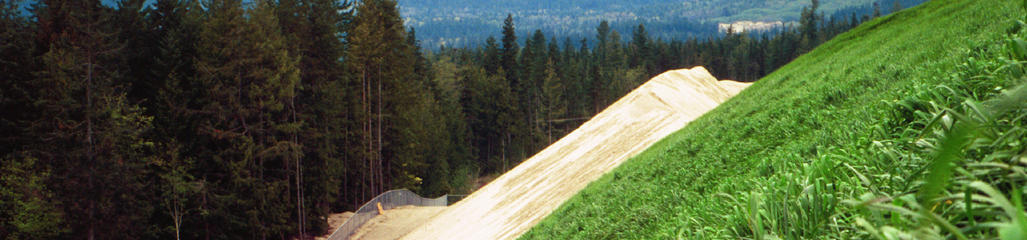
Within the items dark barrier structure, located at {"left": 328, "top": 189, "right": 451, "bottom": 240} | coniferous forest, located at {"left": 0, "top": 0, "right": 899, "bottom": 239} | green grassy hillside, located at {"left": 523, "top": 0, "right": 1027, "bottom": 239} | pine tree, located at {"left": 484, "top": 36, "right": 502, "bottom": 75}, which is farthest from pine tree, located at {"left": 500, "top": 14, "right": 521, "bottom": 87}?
green grassy hillside, located at {"left": 523, "top": 0, "right": 1027, "bottom": 239}

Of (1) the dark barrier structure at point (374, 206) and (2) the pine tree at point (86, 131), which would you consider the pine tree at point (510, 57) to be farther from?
(2) the pine tree at point (86, 131)

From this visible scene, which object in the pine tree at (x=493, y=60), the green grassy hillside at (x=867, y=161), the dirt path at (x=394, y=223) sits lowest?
the dirt path at (x=394, y=223)

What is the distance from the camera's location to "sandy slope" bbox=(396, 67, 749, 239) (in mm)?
19891

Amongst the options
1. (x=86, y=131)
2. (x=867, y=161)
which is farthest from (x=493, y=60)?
(x=867, y=161)

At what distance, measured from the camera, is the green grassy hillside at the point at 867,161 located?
7.39 ft

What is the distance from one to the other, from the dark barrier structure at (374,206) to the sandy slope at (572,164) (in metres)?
5.28

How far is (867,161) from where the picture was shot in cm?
409

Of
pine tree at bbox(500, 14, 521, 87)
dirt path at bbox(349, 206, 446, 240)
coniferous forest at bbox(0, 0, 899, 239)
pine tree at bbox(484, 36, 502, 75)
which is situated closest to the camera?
coniferous forest at bbox(0, 0, 899, 239)

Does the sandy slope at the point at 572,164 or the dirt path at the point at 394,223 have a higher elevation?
the sandy slope at the point at 572,164

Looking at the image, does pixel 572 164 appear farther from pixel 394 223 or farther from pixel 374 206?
pixel 374 206

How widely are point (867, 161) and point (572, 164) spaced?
68.8 ft

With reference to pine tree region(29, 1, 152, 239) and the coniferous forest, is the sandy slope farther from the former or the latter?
pine tree region(29, 1, 152, 239)

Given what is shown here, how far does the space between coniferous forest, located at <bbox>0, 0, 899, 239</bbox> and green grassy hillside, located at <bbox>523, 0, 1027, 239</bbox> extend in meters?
22.9

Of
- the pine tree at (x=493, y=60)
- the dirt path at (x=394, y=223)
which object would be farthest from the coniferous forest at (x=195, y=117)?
the pine tree at (x=493, y=60)
